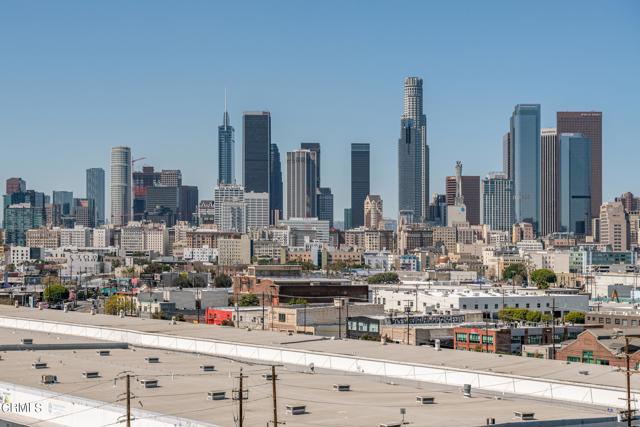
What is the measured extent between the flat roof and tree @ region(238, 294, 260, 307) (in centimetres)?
5749

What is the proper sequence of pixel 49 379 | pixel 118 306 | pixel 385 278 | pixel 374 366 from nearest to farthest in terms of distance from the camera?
pixel 49 379, pixel 374 366, pixel 118 306, pixel 385 278

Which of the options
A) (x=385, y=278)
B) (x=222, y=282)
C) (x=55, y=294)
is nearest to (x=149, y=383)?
(x=55, y=294)

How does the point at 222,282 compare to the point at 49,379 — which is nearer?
the point at 49,379

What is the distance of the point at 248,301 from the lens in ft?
337

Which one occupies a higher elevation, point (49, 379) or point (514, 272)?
point (49, 379)

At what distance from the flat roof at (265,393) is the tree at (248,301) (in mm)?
57488

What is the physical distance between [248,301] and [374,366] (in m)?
62.2

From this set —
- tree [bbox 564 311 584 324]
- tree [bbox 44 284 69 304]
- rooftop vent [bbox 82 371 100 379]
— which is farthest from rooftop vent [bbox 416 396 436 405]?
tree [bbox 44 284 69 304]

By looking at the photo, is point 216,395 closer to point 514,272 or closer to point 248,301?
point 248,301

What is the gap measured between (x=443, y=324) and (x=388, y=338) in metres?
8.88

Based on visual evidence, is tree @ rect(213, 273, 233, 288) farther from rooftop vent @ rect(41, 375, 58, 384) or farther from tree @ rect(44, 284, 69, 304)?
rooftop vent @ rect(41, 375, 58, 384)

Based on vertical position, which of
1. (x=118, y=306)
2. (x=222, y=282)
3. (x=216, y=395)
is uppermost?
(x=216, y=395)

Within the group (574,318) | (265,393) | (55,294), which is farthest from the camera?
(55,294)

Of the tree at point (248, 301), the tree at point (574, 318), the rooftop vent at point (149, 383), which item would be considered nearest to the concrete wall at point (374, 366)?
the rooftop vent at point (149, 383)
